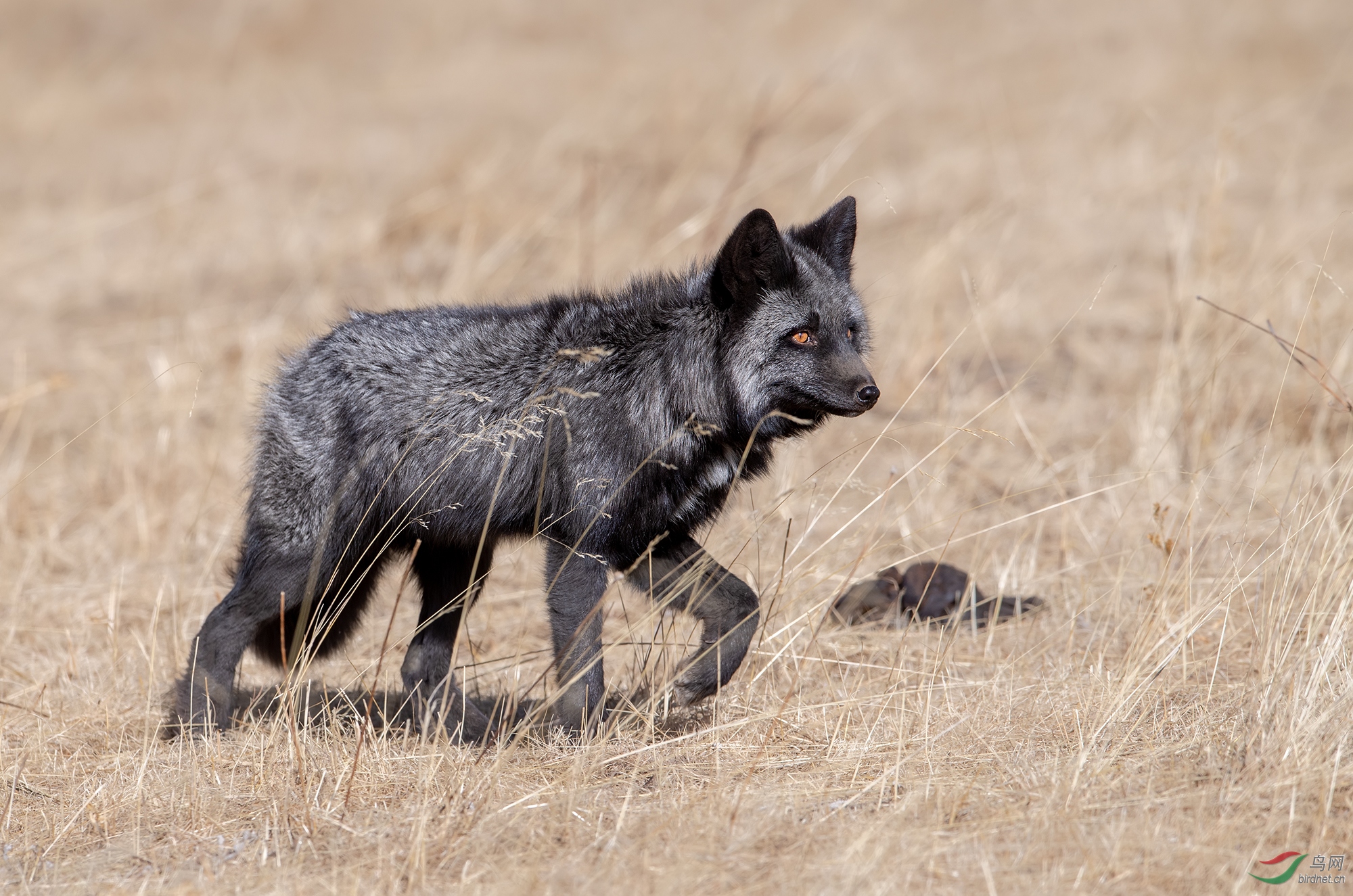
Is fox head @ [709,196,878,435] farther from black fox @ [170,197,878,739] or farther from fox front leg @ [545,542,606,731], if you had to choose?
fox front leg @ [545,542,606,731]

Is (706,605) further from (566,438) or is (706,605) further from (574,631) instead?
(566,438)

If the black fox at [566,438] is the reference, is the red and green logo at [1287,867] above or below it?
below

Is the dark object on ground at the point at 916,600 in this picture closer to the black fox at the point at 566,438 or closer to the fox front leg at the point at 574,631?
the black fox at the point at 566,438

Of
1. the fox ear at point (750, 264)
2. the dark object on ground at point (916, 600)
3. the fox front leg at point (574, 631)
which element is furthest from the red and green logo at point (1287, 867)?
the fox ear at point (750, 264)

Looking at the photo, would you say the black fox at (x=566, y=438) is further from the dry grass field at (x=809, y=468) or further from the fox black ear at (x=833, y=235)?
the dry grass field at (x=809, y=468)

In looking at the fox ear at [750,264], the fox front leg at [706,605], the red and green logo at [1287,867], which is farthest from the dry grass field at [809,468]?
the fox ear at [750,264]

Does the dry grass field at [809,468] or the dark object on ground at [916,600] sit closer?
the dry grass field at [809,468]

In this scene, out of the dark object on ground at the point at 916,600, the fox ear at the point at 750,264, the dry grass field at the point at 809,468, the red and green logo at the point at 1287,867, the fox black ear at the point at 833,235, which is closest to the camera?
the red and green logo at the point at 1287,867

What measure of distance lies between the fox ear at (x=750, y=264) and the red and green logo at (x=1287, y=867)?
2.37 meters

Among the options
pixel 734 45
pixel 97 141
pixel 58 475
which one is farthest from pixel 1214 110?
pixel 97 141

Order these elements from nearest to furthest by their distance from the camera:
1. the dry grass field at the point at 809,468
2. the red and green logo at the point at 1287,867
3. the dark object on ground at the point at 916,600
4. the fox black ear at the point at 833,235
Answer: the red and green logo at the point at 1287,867, the dry grass field at the point at 809,468, the fox black ear at the point at 833,235, the dark object on ground at the point at 916,600

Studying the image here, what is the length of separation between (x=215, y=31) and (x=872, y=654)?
57.4 feet

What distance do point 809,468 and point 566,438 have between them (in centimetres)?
289

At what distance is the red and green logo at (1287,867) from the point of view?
3061 millimetres
